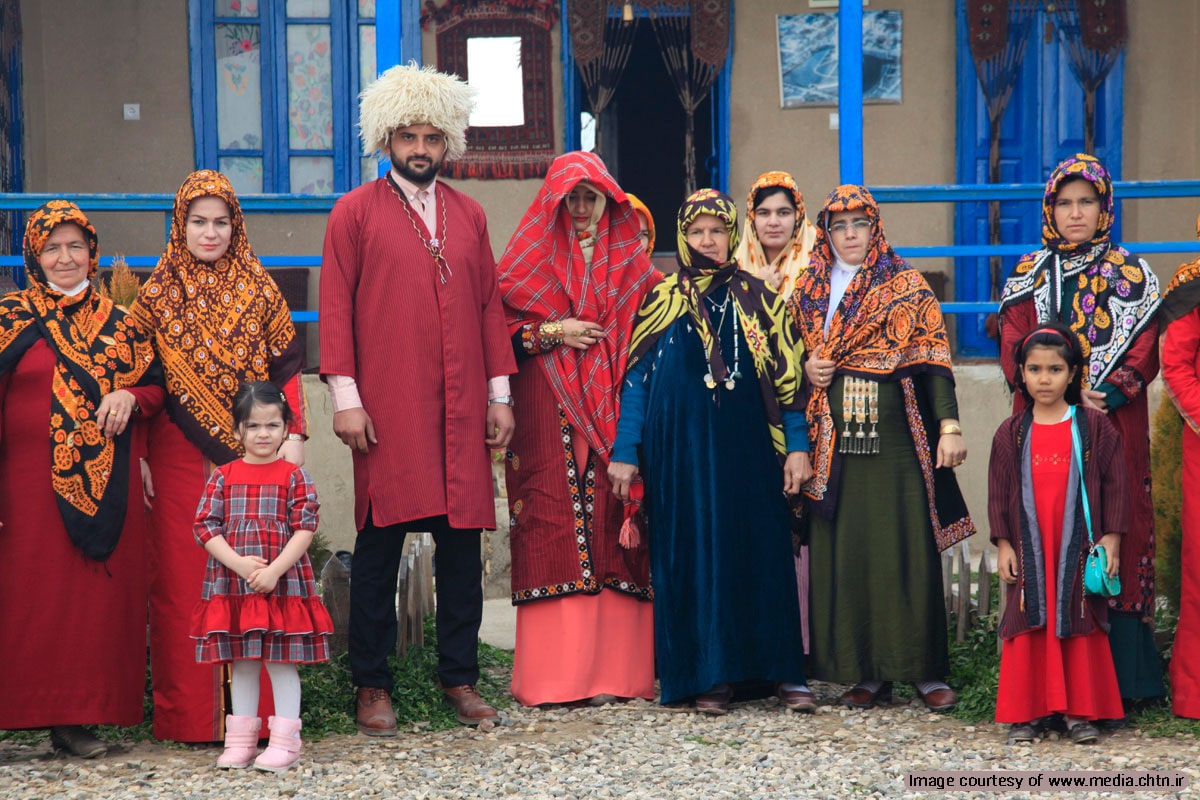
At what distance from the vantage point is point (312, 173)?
28.2 feet

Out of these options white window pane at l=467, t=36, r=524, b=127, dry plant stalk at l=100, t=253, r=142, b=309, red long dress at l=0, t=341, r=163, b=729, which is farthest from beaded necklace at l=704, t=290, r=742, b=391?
white window pane at l=467, t=36, r=524, b=127

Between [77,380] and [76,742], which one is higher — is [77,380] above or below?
above

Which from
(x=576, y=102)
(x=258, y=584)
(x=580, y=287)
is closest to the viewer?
(x=258, y=584)

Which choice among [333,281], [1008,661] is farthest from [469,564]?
[1008,661]

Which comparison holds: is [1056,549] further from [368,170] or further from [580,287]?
[368,170]

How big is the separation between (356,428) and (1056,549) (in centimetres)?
209

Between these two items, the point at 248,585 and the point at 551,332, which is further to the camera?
the point at 551,332

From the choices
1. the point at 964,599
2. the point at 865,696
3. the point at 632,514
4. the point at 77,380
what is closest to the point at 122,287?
the point at 77,380

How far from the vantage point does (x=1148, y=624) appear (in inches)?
→ 169

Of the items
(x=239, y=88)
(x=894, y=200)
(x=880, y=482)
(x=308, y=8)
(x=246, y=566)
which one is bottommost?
(x=246, y=566)

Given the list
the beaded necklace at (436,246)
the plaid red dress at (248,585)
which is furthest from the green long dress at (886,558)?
the plaid red dress at (248,585)

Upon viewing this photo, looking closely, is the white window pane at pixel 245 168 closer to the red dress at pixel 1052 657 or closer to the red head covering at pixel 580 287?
the red head covering at pixel 580 287

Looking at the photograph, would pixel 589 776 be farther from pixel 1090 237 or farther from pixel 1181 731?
pixel 1090 237

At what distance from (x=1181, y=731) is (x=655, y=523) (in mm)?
1690
